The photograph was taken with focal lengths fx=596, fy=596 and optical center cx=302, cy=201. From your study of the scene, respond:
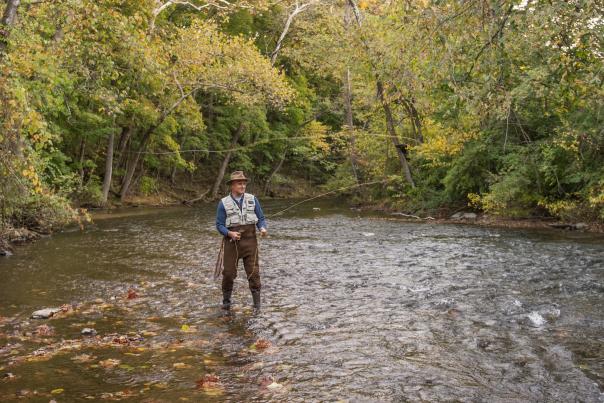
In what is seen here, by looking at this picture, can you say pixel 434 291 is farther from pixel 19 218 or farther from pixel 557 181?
pixel 19 218

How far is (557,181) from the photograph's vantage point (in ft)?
63.1

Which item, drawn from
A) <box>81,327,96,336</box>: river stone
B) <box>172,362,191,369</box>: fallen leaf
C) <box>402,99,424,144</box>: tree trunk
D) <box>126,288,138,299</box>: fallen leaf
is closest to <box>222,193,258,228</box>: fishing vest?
<box>126,288,138,299</box>: fallen leaf

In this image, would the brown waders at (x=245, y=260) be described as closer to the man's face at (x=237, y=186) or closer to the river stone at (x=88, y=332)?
the man's face at (x=237, y=186)

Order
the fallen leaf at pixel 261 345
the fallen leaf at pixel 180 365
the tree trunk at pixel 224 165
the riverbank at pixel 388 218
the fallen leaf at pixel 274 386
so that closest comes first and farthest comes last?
the fallen leaf at pixel 274 386
the fallen leaf at pixel 180 365
the fallen leaf at pixel 261 345
the riverbank at pixel 388 218
the tree trunk at pixel 224 165

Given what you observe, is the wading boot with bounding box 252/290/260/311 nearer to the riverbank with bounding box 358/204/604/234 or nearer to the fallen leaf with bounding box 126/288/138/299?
the fallen leaf with bounding box 126/288/138/299

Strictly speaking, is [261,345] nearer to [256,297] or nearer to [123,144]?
[256,297]

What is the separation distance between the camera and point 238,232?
9.36 m

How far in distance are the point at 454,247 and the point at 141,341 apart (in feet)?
33.2

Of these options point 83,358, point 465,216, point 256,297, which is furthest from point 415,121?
point 83,358

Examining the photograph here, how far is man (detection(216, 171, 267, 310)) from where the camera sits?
924 centimetres

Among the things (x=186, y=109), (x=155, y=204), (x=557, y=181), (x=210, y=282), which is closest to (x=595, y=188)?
(x=557, y=181)

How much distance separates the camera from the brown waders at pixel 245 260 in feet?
30.3

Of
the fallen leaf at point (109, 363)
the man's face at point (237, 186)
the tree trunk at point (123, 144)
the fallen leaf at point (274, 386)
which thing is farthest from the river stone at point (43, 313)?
the tree trunk at point (123, 144)

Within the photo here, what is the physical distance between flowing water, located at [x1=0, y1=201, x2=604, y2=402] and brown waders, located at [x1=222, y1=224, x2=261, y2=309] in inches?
→ 16.0
